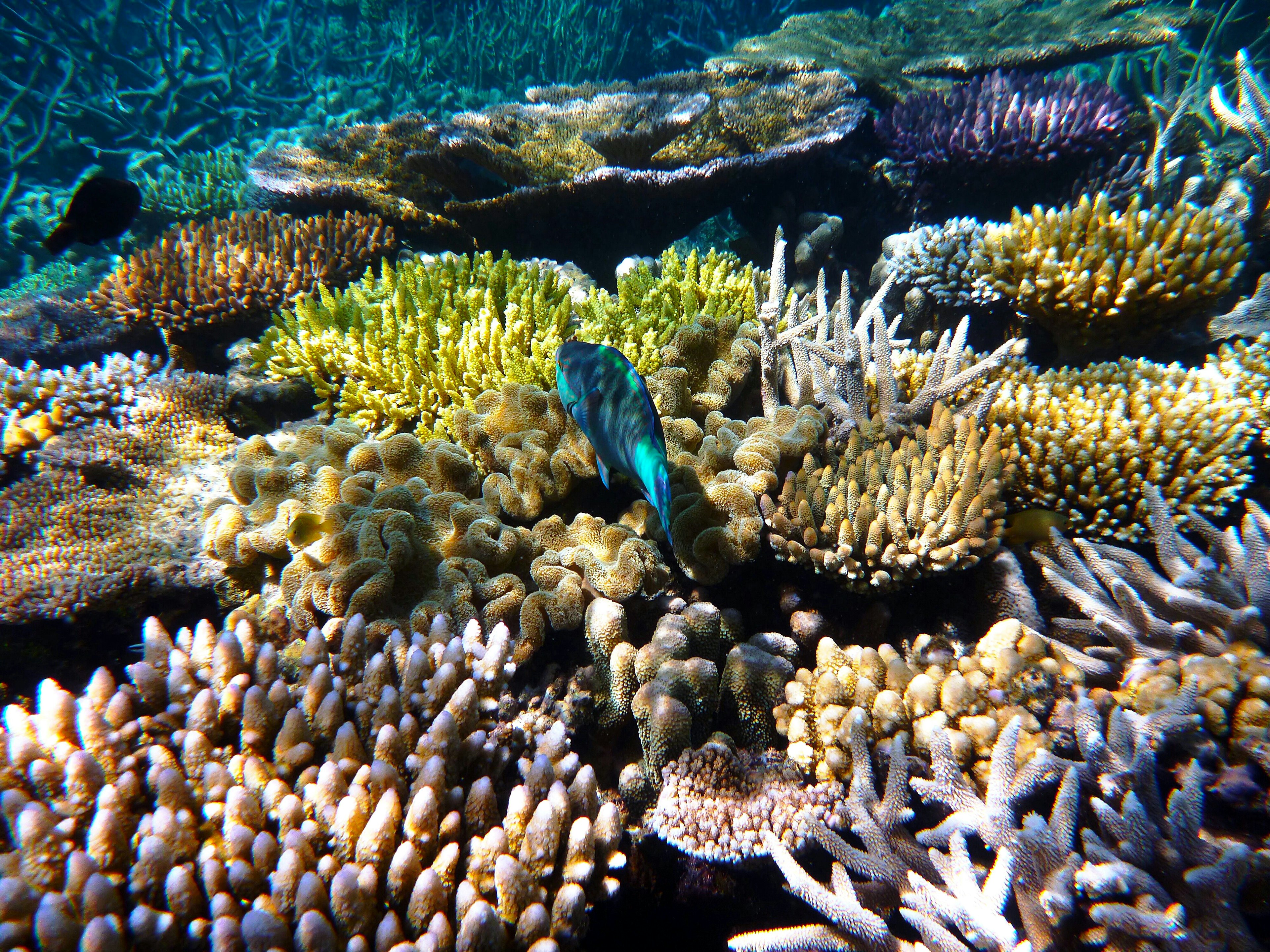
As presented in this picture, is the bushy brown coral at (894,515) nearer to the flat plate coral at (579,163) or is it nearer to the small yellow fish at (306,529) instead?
the small yellow fish at (306,529)

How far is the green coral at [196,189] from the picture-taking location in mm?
9602

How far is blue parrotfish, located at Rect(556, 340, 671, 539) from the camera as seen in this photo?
65.7 inches

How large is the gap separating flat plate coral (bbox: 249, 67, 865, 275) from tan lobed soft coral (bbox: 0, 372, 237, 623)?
2747 mm

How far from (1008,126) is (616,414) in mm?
5820

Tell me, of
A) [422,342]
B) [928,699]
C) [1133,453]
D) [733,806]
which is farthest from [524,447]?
[1133,453]

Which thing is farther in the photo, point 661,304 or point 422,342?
point 661,304

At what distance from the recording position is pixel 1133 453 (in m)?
2.80

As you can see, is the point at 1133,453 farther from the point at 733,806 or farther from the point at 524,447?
the point at 524,447

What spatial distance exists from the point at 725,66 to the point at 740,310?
17.4 feet

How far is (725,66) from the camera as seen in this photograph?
7285 mm

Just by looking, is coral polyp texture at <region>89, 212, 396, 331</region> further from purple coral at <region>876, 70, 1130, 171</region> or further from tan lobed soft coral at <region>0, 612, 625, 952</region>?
purple coral at <region>876, 70, 1130, 171</region>

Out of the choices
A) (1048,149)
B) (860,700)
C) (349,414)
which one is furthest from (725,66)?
(860,700)

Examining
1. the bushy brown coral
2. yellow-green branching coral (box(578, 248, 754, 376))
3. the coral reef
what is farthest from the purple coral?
the bushy brown coral

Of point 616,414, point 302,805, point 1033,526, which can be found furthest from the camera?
point 1033,526
